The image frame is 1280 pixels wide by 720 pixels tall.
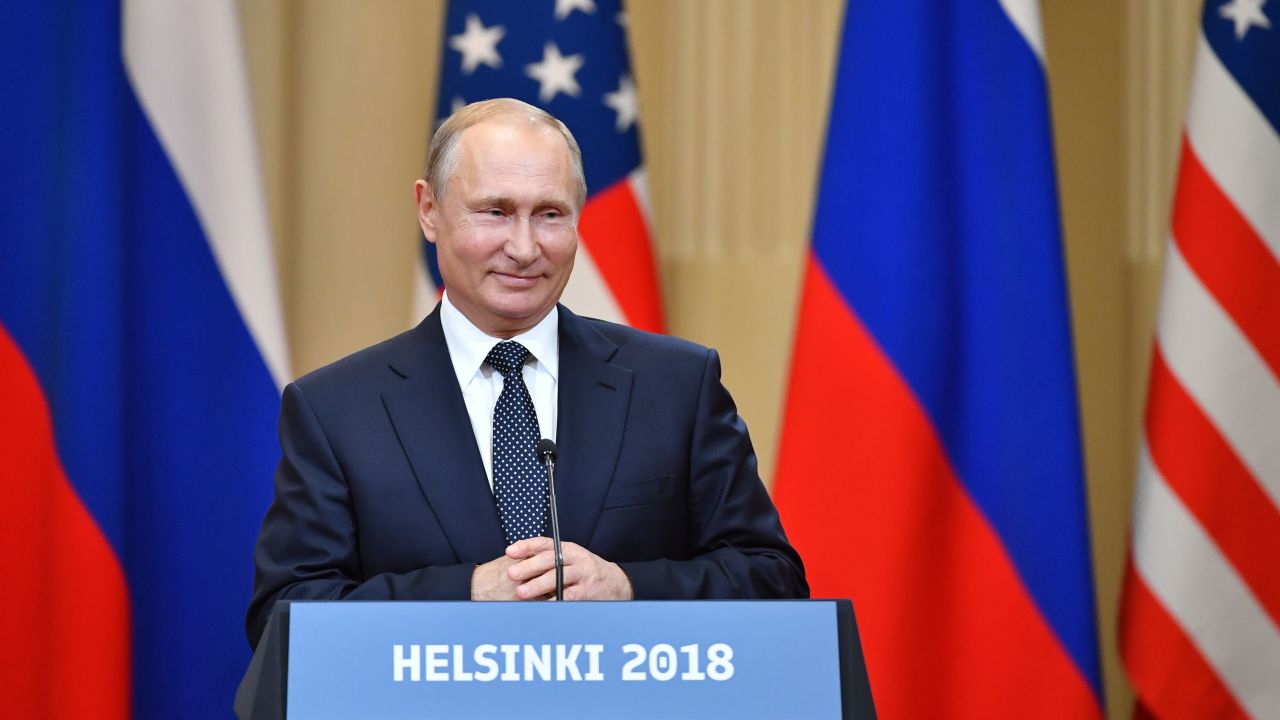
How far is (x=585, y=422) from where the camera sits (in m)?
1.94

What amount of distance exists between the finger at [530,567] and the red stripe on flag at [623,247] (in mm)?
1681

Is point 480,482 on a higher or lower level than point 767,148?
lower

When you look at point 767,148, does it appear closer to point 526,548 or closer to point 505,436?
point 505,436

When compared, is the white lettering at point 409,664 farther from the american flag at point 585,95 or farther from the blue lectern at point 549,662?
the american flag at point 585,95

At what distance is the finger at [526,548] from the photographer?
1617 mm

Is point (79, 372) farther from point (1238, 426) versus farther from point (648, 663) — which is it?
point (1238, 426)

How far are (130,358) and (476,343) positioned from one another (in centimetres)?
146

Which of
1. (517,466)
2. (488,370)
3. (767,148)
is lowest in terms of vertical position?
(517,466)

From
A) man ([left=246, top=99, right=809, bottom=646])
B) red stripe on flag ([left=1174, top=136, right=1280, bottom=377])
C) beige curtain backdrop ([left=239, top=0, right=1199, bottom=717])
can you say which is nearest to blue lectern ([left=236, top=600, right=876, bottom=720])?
man ([left=246, top=99, right=809, bottom=646])

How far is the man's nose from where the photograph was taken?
1.89 m

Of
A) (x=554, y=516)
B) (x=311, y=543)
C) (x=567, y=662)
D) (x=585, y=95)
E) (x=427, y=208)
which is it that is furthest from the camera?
(x=585, y=95)

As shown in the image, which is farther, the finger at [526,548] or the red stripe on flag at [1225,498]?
the red stripe on flag at [1225,498]

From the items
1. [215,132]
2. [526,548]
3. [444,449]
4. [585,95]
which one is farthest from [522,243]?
[215,132]

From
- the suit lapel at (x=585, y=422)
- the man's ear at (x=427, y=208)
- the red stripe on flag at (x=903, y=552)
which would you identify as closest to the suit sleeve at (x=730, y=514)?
the suit lapel at (x=585, y=422)
